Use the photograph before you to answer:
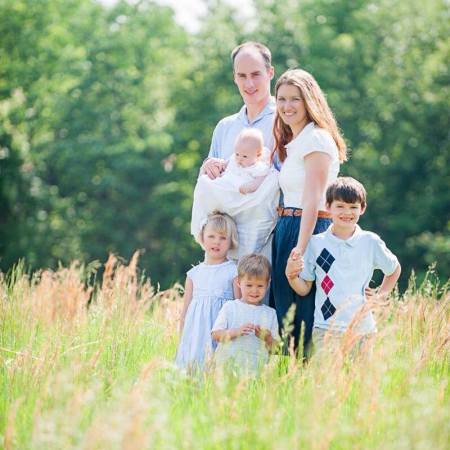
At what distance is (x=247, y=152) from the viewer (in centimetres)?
519

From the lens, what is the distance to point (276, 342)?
488 centimetres

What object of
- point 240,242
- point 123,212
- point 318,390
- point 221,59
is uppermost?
point 221,59

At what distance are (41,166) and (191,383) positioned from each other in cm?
2418

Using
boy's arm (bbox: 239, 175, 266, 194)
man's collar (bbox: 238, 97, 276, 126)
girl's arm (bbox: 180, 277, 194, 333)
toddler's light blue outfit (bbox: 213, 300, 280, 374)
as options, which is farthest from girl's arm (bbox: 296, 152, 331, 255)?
girl's arm (bbox: 180, 277, 194, 333)

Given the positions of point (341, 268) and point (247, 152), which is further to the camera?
point (247, 152)

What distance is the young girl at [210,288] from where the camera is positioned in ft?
17.1

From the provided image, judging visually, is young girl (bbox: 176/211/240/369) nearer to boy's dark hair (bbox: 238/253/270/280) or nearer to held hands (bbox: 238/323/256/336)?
boy's dark hair (bbox: 238/253/270/280)

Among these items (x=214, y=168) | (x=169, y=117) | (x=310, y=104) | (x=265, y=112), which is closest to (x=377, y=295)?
(x=310, y=104)

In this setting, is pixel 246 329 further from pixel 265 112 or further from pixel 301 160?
pixel 265 112

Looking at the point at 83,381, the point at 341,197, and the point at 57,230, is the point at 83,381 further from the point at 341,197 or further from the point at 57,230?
the point at 57,230

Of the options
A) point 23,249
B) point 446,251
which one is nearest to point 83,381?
point 446,251

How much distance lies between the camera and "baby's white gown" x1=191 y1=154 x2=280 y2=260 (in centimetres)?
518

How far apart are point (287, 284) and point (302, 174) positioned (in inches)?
24.3

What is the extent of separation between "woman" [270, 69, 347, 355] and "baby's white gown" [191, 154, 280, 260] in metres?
0.11
